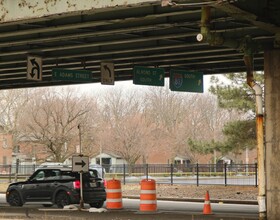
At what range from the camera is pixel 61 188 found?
2380 centimetres

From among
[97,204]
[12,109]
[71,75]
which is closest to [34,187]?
[97,204]

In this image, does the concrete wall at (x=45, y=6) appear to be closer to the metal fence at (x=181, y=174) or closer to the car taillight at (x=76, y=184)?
the car taillight at (x=76, y=184)

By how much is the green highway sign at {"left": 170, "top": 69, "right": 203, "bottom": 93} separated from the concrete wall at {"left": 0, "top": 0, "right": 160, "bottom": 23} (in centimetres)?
1439

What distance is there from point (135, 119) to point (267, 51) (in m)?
64.4

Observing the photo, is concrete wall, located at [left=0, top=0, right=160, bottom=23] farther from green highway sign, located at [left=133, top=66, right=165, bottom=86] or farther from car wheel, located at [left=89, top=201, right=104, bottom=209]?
green highway sign, located at [left=133, top=66, right=165, bottom=86]

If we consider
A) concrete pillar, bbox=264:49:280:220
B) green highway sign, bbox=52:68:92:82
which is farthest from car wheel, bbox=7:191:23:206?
concrete pillar, bbox=264:49:280:220

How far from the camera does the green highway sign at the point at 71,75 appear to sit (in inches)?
1091

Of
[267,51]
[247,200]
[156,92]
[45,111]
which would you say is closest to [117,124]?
[156,92]

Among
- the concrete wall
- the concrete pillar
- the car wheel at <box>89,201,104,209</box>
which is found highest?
the concrete wall

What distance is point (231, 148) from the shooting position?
1451 inches

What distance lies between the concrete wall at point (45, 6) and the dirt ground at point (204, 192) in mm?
19988

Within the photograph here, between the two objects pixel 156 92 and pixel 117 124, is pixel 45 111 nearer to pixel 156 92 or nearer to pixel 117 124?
pixel 117 124

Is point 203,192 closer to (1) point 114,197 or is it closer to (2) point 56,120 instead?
(1) point 114,197

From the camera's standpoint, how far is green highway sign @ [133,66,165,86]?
2820cm
